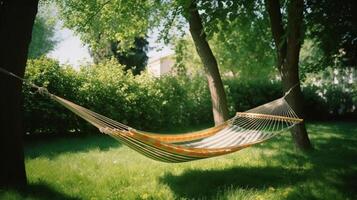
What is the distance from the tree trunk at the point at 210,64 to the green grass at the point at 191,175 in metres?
1.71

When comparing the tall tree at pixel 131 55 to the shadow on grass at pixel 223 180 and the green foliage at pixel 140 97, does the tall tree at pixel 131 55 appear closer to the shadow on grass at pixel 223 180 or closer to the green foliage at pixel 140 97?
the green foliage at pixel 140 97

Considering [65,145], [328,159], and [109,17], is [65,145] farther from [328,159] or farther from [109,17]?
[328,159]

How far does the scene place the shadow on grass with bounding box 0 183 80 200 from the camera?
3863mm

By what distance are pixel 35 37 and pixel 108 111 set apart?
3251 cm

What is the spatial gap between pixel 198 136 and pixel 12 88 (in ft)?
8.59

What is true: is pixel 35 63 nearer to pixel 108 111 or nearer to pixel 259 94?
pixel 108 111

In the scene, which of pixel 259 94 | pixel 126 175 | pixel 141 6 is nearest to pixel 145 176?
pixel 126 175

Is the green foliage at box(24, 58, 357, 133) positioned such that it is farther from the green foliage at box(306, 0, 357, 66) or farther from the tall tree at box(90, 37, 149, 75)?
the tall tree at box(90, 37, 149, 75)

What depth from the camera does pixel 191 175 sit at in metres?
5.04

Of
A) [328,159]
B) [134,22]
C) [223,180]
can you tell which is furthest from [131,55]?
[223,180]

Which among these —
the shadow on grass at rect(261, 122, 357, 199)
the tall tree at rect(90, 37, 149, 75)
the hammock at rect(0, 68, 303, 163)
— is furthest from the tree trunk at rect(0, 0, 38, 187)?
the tall tree at rect(90, 37, 149, 75)

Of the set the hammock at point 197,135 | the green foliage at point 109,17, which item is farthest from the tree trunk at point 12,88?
the green foliage at point 109,17

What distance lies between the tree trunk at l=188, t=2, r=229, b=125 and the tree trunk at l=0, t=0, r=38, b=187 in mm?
4728

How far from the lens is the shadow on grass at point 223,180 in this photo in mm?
4380
